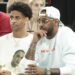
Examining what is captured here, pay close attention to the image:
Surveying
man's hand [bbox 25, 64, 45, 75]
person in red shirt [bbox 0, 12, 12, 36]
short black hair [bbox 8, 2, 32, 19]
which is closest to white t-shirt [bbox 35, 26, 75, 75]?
man's hand [bbox 25, 64, 45, 75]

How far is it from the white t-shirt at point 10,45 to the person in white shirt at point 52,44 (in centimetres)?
20

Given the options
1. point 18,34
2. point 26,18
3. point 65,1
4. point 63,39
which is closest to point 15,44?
point 18,34

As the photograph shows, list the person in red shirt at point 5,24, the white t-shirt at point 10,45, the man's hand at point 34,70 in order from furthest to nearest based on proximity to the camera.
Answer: the person in red shirt at point 5,24, the white t-shirt at point 10,45, the man's hand at point 34,70

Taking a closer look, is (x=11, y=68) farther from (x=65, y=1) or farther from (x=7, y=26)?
(x=65, y=1)

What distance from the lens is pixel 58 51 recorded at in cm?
256

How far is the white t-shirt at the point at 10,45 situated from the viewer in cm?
279

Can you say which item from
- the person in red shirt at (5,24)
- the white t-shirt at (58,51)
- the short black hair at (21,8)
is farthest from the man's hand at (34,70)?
the person in red shirt at (5,24)

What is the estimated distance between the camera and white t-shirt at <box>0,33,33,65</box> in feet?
9.14

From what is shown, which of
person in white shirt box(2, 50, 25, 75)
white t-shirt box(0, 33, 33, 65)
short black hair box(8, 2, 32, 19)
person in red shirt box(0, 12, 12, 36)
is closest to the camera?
person in white shirt box(2, 50, 25, 75)

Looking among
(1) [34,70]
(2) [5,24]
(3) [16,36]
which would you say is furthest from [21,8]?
(1) [34,70]

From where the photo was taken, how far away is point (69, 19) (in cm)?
559

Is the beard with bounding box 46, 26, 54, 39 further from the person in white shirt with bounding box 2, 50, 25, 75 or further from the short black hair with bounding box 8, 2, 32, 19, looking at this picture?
the short black hair with bounding box 8, 2, 32, 19

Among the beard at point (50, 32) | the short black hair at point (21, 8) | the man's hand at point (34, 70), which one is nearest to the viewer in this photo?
the man's hand at point (34, 70)

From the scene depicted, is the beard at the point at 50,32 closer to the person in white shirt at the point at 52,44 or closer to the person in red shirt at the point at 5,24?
the person in white shirt at the point at 52,44
